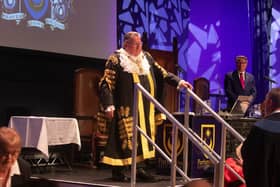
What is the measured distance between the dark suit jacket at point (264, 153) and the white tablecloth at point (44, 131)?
3149mm

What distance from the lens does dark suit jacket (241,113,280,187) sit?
3.12 m

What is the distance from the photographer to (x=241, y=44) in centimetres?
1038

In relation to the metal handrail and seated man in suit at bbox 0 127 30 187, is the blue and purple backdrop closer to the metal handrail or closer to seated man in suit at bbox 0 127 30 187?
the metal handrail

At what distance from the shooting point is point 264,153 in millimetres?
3129

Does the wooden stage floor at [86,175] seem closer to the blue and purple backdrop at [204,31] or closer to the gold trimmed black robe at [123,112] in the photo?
the gold trimmed black robe at [123,112]

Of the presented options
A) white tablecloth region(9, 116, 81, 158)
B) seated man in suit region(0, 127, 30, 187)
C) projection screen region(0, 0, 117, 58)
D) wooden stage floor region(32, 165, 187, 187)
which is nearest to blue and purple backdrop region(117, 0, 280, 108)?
projection screen region(0, 0, 117, 58)

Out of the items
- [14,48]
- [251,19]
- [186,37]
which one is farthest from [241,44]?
[14,48]

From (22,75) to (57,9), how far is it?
99cm

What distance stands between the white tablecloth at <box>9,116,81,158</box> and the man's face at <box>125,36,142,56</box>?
1.46 meters

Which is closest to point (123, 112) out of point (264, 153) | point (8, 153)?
point (264, 153)

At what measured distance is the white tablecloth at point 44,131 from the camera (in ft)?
19.4

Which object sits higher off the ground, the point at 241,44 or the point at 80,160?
the point at 241,44

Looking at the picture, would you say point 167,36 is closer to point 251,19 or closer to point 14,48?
point 251,19

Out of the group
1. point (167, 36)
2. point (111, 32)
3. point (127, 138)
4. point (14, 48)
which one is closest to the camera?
point (127, 138)
